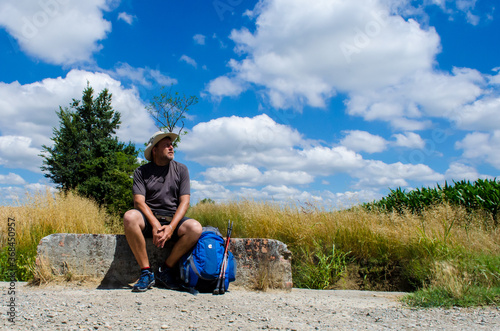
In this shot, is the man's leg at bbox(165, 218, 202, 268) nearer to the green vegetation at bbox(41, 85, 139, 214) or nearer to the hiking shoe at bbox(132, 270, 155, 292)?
the hiking shoe at bbox(132, 270, 155, 292)

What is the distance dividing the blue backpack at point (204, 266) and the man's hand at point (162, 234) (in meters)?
0.34

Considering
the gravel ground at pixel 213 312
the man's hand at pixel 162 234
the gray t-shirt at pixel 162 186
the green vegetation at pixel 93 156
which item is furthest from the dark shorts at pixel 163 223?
the green vegetation at pixel 93 156

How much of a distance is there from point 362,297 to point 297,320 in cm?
147

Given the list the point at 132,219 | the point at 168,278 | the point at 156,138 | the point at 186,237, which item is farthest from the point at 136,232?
the point at 156,138

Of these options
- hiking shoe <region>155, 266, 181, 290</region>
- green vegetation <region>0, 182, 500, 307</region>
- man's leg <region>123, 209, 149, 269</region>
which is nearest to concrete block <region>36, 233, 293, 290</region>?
green vegetation <region>0, 182, 500, 307</region>

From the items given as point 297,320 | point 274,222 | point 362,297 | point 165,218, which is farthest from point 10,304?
Answer: point 274,222

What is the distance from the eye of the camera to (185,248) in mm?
3879

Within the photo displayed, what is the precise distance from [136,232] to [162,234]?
283 mm

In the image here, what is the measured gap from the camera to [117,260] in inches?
169

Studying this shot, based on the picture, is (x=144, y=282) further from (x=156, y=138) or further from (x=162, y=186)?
(x=156, y=138)

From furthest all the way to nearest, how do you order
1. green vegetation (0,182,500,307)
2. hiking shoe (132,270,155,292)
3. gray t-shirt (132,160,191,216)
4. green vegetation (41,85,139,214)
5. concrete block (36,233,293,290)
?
1. green vegetation (41,85,139,214)
2. green vegetation (0,182,500,307)
3. concrete block (36,233,293,290)
4. gray t-shirt (132,160,191,216)
5. hiking shoe (132,270,155,292)

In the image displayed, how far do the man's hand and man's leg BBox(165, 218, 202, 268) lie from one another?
147 mm

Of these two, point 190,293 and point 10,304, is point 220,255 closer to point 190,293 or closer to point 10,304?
point 190,293

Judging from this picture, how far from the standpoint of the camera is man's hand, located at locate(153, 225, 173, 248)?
3.70 metres
